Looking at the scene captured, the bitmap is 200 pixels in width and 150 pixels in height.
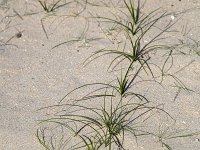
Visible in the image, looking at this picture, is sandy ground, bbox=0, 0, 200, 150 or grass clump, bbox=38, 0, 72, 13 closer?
sandy ground, bbox=0, 0, 200, 150

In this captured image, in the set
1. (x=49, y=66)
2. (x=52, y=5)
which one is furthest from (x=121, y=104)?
(x=52, y=5)

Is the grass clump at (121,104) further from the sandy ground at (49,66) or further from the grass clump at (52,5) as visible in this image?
the grass clump at (52,5)

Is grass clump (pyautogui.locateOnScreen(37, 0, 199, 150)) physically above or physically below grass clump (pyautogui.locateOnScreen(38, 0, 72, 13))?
below

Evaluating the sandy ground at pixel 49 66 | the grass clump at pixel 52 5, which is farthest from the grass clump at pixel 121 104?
the grass clump at pixel 52 5

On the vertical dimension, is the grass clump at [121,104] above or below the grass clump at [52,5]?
below

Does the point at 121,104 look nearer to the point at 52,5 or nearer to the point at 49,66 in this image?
the point at 49,66

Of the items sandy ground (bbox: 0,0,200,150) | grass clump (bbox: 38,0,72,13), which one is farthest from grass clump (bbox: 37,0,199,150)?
grass clump (bbox: 38,0,72,13)

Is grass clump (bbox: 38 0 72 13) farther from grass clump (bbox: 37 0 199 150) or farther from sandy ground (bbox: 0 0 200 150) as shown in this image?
grass clump (bbox: 37 0 199 150)

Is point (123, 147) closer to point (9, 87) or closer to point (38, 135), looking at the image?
point (38, 135)

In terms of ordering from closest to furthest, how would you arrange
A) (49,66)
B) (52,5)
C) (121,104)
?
(121,104) → (49,66) → (52,5)
